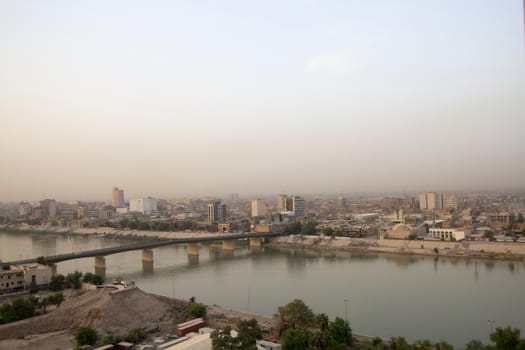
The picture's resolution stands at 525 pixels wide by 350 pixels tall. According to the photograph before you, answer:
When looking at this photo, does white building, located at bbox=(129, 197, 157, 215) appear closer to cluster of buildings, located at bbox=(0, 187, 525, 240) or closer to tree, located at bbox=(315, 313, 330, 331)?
cluster of buildings, located at bbox=(0, 187, 525, 240)

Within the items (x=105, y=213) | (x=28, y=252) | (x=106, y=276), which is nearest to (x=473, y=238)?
(x=106, y=276)

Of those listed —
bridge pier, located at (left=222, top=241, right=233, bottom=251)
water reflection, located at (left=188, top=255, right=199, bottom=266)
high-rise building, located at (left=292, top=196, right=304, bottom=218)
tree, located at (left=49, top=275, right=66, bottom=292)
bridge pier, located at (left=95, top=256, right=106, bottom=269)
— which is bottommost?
water reflection, located at (left=188, top=255, right=199, bottom=266)

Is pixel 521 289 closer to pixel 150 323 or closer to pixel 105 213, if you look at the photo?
pixel 150 323

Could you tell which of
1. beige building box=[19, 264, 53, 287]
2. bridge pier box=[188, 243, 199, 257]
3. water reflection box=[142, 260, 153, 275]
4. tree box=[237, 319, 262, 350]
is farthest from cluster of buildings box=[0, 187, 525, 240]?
tree box=[237, 319, 262, 350]

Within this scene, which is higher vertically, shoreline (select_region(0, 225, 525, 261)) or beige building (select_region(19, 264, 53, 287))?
beige building (select_region(19, 264, 53, 287))

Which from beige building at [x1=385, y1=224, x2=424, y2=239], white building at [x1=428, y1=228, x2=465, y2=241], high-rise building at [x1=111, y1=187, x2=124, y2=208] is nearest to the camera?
white building at [x1=428, y1=228, x2=465, y2=241]

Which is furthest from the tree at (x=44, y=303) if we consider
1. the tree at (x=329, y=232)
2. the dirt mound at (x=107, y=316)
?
the tree at (x=329, y=232)

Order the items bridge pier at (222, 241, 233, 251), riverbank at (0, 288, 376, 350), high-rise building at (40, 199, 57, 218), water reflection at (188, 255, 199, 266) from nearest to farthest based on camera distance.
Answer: riverbank at (0, 288, 376, 350)
water reflection at (188, 255, 199, 266)
bridge pier at (222, 241, 233, 251)
high-rise building at (40, 199, 57, 218)
